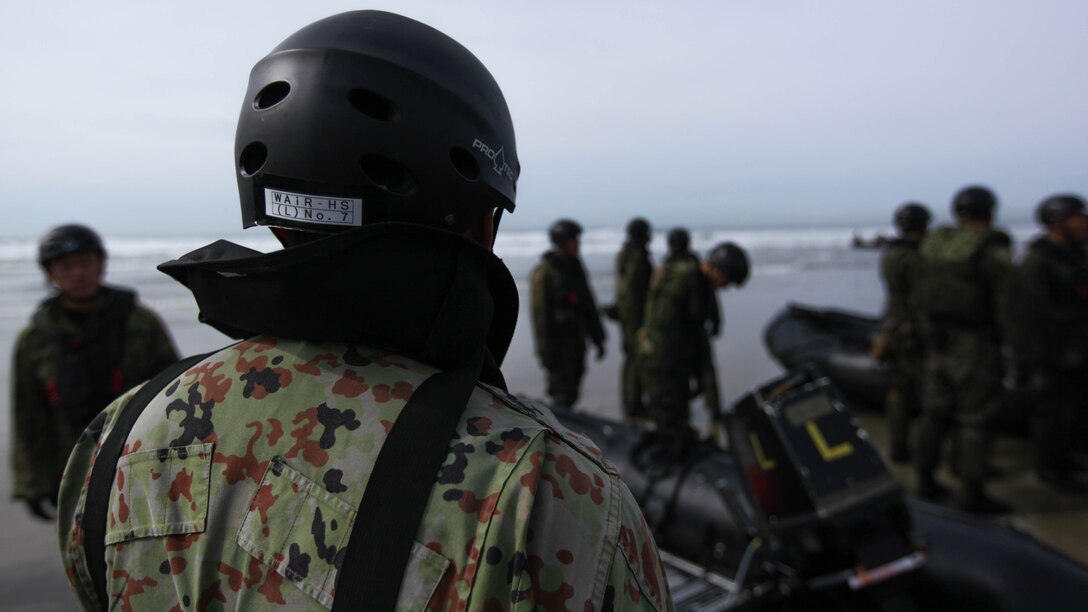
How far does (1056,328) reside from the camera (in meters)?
5.13

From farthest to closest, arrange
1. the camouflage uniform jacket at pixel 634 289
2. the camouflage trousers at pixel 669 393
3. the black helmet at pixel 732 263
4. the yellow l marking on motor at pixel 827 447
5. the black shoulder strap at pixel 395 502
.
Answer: the camouflage uniform jacket at pixel 634 289 → the camouflage trousers at pixel 669 393 → the black helmet at pixel 732 263 → the yellow l marking on motor at pixel 827 447 → the black shoulder strap at pixel 395 502

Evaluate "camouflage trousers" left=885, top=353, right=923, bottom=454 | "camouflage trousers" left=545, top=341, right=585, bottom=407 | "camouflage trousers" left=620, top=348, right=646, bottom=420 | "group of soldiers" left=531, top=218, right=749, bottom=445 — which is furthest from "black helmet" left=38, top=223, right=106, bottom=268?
"camouflage trousers" left=885, top=353, right=923, bottom=454

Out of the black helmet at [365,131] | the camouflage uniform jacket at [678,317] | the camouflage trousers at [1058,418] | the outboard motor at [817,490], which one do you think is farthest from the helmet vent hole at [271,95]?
the camouflage trousers at [1058,418]

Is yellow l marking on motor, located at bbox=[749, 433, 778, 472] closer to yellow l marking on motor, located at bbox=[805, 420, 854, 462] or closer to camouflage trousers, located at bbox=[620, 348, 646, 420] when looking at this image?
yellow l marking on motor, located at bbox=[805, 420, 854, 462]

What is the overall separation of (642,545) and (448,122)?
0.72 meters

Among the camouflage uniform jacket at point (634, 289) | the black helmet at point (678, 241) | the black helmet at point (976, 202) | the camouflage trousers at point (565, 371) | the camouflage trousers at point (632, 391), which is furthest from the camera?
the camouflage uniform jacket at point (634, 289)

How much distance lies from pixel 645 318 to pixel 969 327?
8.45 ft

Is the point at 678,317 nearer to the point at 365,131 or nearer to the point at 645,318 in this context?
the point at 645,318

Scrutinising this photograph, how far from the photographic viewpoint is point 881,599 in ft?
8.88

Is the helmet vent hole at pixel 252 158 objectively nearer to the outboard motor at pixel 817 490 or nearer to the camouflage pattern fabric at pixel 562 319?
the outboard motor at pixel 817 490

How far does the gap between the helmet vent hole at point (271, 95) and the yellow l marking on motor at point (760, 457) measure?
8.39ft

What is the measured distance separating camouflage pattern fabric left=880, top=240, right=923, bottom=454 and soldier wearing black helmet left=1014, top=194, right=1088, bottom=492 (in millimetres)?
788

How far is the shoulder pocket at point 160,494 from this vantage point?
971 millimetres

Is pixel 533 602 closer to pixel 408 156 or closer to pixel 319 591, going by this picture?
pixel 319 591
